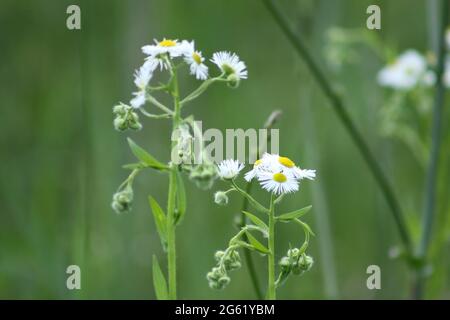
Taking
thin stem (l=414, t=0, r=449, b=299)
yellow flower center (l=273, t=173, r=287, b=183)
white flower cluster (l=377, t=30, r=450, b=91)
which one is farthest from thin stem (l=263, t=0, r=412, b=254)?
yellow flower center (l=273, t=173, r=287, b=183)

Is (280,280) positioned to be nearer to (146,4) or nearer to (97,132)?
(97,132)

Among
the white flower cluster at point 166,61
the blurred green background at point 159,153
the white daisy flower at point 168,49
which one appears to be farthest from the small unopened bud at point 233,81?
the blurred green background at point 159,153

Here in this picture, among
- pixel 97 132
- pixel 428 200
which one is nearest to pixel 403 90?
pixel 428 200

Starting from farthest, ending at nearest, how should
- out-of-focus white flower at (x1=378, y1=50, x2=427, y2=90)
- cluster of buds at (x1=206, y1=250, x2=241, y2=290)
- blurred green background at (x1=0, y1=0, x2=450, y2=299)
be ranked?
out-of-focus white flower at (x1=378, y1=50, x2=427, y2=90) < blurred green background at (x1=0, y1=0, x2=450, y2=299) < cluster of buds at (x1=206, y1=250, x2=241, y2=290)

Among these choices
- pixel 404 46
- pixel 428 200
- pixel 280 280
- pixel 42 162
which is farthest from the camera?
pixel 404 46

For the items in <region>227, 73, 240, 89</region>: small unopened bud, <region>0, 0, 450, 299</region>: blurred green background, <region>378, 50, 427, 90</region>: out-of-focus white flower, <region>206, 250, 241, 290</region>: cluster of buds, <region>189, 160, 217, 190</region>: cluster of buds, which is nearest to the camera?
<region>189, 160, 217, 190</region>: cluster of buds

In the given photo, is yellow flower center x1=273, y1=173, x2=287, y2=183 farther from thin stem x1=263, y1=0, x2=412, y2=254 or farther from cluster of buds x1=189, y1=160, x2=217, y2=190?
thin stem x1=263, y1=0, x2=412, y2=254
